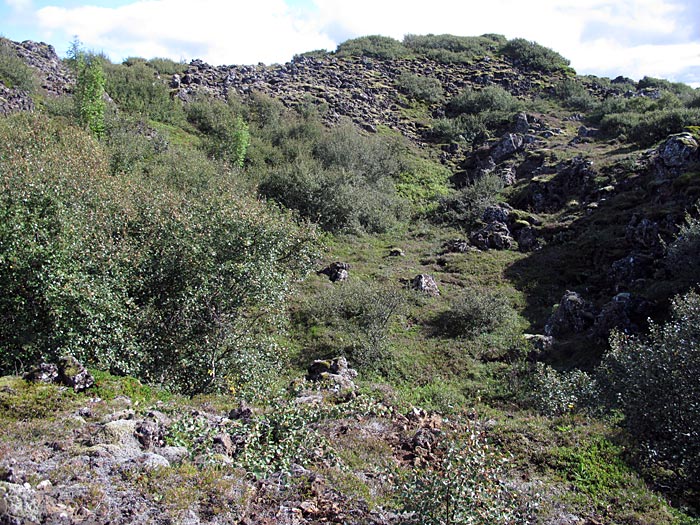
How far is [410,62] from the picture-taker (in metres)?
54.8

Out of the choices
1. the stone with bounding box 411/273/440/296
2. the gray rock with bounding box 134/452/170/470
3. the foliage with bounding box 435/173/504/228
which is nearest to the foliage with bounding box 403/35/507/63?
the foliage with bounding box 435/173/504/228

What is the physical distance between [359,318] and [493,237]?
11845 mm

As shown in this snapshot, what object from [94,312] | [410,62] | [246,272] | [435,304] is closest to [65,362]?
[94,312]

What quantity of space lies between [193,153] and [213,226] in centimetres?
1482

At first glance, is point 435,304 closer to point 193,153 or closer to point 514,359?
point 514,359

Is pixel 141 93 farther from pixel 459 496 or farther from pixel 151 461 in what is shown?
pixel 459 496

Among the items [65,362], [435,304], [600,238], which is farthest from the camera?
[600,238]

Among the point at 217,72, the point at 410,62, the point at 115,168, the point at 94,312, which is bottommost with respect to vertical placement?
the point at 94,312

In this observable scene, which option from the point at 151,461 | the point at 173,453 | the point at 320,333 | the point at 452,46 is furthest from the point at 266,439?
the point at 452,46

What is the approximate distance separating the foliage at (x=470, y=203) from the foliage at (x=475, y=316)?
11286 mm

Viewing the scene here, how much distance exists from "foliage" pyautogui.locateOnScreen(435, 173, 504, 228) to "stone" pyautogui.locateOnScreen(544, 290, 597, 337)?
1198 cm

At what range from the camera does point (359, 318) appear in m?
14.8

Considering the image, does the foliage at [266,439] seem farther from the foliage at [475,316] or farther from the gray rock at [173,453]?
the foliage at [475,316]

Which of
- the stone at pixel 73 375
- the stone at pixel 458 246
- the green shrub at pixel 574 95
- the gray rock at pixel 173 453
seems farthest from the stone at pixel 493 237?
the green shrub at pixel 574 95
